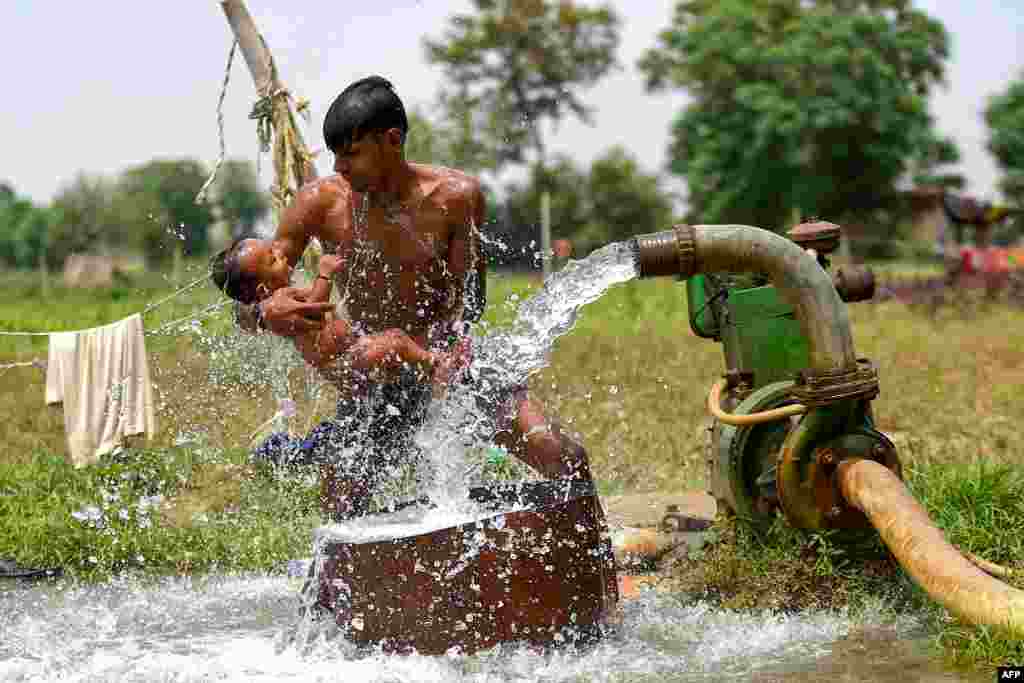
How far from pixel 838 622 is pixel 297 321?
1.85 m

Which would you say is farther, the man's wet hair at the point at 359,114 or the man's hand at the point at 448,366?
the man's hand at the point at 448,366

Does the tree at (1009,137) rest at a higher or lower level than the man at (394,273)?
higher

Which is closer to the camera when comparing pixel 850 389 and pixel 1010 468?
pixel 850 389

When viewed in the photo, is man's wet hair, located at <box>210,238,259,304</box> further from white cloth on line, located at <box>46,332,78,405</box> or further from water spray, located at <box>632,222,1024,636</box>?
white cloth on line, located at <box>46,332,78,405</box>

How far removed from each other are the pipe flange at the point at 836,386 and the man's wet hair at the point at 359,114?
4.68 feet

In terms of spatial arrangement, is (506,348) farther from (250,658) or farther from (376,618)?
(250,658)

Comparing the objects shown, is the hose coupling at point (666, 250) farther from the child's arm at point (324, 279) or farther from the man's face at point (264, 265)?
the man's face at point (264, 265)

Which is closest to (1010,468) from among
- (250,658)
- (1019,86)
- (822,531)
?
(822,531)

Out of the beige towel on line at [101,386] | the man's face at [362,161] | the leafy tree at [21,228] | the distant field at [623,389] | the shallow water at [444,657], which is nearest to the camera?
the shallow water at [444,657]

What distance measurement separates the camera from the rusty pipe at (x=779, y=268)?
3742mm

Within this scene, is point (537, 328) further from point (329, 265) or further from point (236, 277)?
point (236, 277)

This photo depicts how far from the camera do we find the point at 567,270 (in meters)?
4.00

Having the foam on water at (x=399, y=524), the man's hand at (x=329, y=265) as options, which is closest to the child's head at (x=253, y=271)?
the man's hand at (x=329, y=265)

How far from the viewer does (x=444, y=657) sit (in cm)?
355
